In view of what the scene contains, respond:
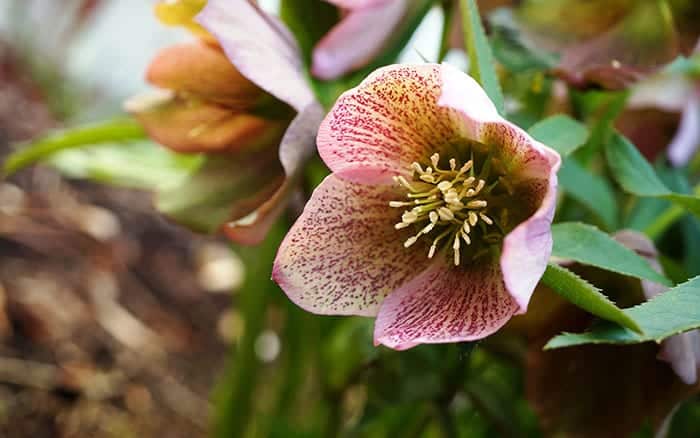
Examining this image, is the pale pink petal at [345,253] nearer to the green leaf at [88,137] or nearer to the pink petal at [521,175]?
the pink petal at [521,175]

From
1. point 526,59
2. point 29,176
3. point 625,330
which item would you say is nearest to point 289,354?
point 526,59

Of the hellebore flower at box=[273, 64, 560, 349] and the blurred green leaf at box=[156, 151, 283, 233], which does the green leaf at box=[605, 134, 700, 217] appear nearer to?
the hellebore flower at box=[273, 64, 560, 349]

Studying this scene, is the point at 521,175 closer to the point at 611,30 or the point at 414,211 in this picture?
the point at 414,211

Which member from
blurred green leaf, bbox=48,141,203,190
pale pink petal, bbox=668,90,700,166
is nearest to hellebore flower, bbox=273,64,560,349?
pale pink petal, bbox=668,90,700,166

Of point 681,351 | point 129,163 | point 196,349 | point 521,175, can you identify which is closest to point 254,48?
point 521,175

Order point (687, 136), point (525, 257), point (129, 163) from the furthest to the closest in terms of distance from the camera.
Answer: point (129, 163) < point (687, 136) < point (525, 257)

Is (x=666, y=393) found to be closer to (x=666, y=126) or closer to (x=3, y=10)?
(x=666, y=126)
